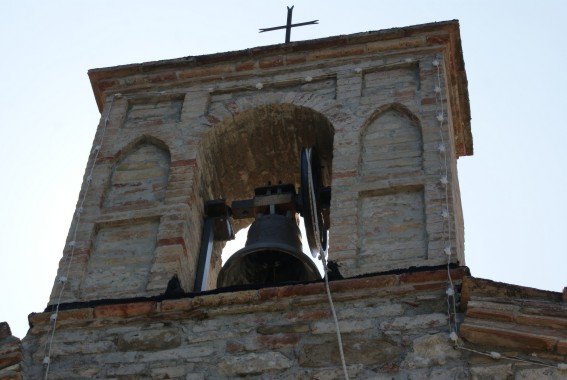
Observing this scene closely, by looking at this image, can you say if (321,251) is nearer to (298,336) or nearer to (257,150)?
(298,336)

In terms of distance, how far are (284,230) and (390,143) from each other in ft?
3.17

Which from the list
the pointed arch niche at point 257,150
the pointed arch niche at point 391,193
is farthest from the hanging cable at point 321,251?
the pointed arch niche at point 257,150

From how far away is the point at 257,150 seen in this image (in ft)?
36.3

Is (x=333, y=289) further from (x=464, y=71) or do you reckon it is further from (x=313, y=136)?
(x=464, y=71)

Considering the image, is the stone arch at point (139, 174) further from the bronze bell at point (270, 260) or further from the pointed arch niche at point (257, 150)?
the bronze bell at point (270, 260)

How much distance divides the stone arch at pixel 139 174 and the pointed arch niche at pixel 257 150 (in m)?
0.32

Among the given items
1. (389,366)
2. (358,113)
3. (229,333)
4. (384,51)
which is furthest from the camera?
(384,51)

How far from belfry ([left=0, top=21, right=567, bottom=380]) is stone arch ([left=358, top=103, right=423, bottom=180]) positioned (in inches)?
0.5

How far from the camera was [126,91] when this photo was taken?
11328 millimetres

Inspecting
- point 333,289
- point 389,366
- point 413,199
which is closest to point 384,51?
point 413,199

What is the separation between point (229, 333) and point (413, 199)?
174 cm

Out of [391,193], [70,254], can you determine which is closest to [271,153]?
[391,193]

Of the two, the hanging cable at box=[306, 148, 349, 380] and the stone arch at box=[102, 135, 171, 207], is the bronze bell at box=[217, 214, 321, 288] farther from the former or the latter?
the stone arch at box=[102, 135, 171, 207]

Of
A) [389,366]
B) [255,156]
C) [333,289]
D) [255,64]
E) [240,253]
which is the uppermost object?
[255,64]
